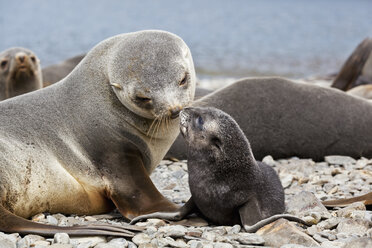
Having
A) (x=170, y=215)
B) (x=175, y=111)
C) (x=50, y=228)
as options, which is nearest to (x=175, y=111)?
(x=175, y=111)

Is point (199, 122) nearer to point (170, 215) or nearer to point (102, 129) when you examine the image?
point (170, 215)

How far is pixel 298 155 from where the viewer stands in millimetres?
6945

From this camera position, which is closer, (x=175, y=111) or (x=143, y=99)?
(x=175, y=111)

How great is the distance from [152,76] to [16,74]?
421cm

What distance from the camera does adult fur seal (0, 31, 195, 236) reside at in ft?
15.1

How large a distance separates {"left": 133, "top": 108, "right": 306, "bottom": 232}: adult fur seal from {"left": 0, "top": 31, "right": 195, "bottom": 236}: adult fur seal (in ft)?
1.00

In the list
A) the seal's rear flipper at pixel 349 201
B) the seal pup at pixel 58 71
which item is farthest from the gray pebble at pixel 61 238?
the seal pup at pixel 58 71

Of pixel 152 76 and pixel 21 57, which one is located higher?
pixel 152 76

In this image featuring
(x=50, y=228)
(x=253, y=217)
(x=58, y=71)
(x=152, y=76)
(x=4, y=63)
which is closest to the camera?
(x=50, y=228)

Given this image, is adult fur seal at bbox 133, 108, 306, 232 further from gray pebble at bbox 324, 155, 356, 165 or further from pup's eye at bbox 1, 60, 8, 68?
pup's eye at bbox 1, 60, 8, 68

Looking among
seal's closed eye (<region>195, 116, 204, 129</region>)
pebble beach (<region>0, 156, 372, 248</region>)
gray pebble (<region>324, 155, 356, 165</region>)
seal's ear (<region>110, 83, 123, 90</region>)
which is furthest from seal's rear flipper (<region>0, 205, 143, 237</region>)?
gray pebble (<region>324, 155, 356, 165</region>)

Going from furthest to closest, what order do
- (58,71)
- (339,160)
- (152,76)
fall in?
(58,71) → (339,160) → (152,76)

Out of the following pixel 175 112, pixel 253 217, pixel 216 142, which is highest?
pixel 175 112

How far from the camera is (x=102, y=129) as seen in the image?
195 inches
